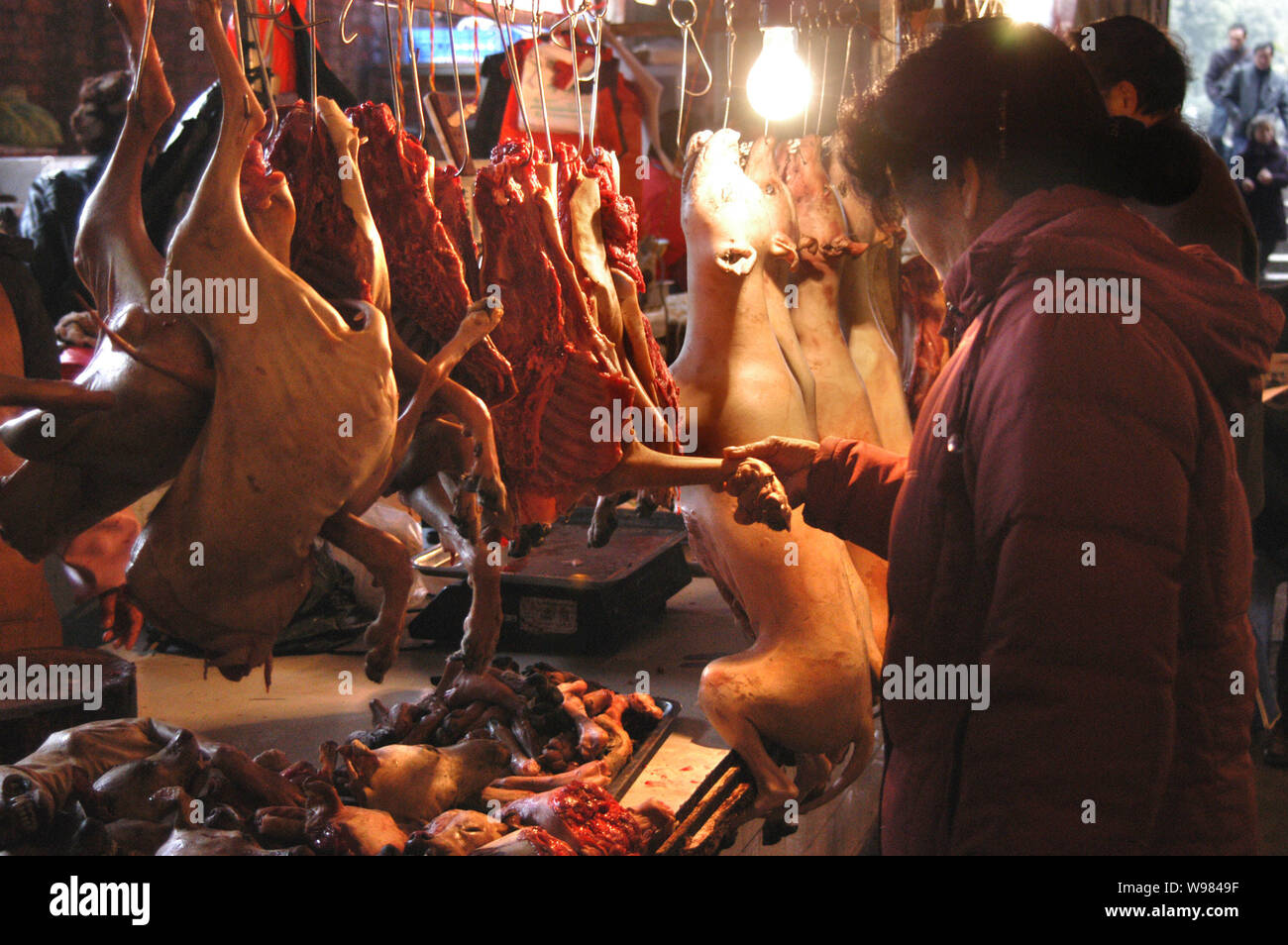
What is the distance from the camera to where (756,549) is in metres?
2.39

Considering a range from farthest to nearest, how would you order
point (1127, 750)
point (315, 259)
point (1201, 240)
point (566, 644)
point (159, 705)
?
point (566, 644), point (159, 705), point (1201, 240), point (315, 259), point (1127, 750)

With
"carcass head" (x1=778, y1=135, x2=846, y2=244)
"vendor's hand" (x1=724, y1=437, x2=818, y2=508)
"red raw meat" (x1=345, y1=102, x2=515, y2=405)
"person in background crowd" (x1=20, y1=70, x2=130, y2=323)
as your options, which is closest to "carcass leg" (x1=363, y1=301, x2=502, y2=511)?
"red raw meat" (x1=345, y1=102, x2=515, y2=405)

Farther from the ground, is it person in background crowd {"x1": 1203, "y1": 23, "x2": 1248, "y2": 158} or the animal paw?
person in background crowd {"x1": 1203, "y1": 23, "x2": 1248, "y2": 158}

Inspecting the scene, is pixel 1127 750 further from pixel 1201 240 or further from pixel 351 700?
pixel 351 700

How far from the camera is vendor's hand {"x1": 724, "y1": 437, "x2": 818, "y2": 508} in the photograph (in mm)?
2137

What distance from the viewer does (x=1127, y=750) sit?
1.15 metres

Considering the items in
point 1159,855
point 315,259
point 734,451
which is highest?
point 315,259

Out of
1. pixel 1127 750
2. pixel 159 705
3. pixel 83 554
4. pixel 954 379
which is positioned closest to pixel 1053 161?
pixel 954 379

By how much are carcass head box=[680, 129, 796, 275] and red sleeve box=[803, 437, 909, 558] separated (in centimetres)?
69

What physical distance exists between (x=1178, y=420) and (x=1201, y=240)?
4.61 feet

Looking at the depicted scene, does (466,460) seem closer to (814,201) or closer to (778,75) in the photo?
(814,201)

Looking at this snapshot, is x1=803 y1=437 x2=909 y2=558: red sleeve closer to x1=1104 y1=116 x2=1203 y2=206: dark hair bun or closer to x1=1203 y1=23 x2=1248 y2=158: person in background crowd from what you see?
x1=1104 y1=116 x2=1203 y2=206: dark hair bun

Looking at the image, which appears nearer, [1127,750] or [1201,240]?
[1127,750]

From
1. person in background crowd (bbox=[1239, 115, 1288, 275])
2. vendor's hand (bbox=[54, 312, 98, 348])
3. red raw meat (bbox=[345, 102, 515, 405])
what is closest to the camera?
red raw meat (bbox=[345, 102, 515, 405])
